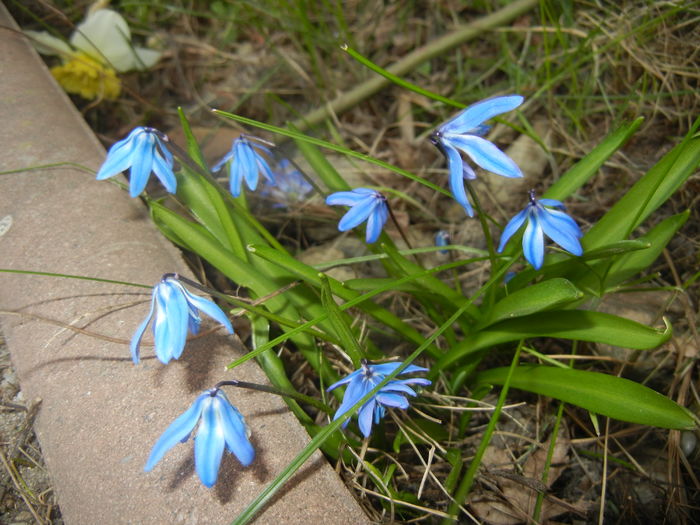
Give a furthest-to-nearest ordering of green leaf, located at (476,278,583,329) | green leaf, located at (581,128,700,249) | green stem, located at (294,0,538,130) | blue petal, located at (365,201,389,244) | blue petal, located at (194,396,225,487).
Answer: green stem, located at (294,0,538,130), blue petal, located at (365,201,389,244), green leaf, located at (581,128,700,249), green leaf, located at (476,278,583,329), blue petal, located at (194,396,225,487)

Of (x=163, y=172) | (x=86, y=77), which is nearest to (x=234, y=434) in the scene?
(x=163, y=172)

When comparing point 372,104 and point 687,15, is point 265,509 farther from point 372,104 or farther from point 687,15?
point 687,15

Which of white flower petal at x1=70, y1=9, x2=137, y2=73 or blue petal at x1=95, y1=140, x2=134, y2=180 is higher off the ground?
blue petal at x1=95, y1=140, x2=134, y2=180

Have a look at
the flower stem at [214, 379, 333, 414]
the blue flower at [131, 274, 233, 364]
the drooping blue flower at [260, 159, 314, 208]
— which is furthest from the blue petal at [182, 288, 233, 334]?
the drooping blue flower at [260, 159, 314, 208]

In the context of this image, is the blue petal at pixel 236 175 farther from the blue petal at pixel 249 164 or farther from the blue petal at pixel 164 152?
the blue petal at pixel 164 152

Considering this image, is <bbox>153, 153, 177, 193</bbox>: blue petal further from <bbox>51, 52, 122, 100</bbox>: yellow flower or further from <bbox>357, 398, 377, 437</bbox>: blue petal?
<bbox>51, 52, 122, 100</bbox>: yellow flower

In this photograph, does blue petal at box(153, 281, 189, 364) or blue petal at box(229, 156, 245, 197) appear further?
blue petal at box(229, 156, 245, 197)

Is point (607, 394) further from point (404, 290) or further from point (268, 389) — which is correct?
point (268, 389)
